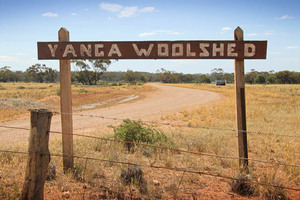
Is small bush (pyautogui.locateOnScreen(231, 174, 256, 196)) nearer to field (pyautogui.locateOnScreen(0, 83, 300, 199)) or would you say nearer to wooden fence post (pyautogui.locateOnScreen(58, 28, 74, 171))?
field (pyautogui.locateOnScreen(0, 83, 300, 199))

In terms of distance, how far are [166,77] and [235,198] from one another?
130m

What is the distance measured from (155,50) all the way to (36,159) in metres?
2.46

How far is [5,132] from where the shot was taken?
9047 mm

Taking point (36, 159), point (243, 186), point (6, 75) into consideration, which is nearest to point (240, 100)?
point (243, 186)

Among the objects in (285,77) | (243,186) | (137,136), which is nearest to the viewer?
(243,186)

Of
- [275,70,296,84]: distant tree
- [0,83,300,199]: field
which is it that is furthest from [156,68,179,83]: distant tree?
[0,83,300,199]: field

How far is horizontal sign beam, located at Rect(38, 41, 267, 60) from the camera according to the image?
13.4 ft

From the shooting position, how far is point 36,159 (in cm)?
306

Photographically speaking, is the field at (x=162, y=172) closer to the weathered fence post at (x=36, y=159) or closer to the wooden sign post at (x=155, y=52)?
the weathered fence post at (x=36, y=159)

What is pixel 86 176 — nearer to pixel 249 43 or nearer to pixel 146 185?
pixel 146 185

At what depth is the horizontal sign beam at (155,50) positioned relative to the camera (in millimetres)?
4074

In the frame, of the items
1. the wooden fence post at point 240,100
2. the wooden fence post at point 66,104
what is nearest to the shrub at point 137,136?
the wooden fence post at point 66,104

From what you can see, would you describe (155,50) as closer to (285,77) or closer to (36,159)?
(36,159)

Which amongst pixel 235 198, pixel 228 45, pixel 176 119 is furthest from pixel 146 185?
pixel 176 119
